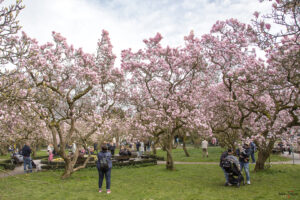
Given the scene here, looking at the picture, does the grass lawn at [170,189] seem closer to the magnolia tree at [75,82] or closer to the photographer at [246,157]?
the photographer at [246,157]

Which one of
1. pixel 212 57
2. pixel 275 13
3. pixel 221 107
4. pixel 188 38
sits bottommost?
pixel 221 107

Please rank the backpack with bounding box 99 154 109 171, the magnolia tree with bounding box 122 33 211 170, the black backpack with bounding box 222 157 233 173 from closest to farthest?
the backpack with bounding box 99 154 109 171
the black backpack with bounding box 222 157 233 173
the magnolia tree with bounding box 122 33 211 170

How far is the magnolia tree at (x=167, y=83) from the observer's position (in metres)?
14.4

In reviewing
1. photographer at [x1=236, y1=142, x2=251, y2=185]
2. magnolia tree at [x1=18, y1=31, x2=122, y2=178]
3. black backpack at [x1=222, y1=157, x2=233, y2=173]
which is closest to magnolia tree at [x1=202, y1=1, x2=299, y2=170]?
photographer at [x1=236, y1=142, x2=251, y2=185]

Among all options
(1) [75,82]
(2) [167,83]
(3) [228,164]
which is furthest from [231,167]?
(1) [75,82]

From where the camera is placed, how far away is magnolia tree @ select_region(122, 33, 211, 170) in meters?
14.4

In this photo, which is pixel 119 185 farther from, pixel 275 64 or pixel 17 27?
pixel 275 64

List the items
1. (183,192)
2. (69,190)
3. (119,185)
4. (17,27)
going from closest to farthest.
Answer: (17,27) < (183,192) < (69,190) < (119,185)

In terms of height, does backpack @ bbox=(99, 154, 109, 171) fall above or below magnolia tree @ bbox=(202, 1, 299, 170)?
below

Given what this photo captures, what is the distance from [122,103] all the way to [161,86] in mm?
3080

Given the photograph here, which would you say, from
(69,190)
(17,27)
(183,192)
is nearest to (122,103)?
(69,190)

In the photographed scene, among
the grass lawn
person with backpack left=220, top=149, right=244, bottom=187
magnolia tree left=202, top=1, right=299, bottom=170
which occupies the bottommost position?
the grass lawn

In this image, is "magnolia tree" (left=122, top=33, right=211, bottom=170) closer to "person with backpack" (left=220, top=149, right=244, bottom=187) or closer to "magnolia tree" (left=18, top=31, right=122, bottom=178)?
"magnolia tree" (left=18, top=31, right=122, bottom=178)

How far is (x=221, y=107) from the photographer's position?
50.4 feet
